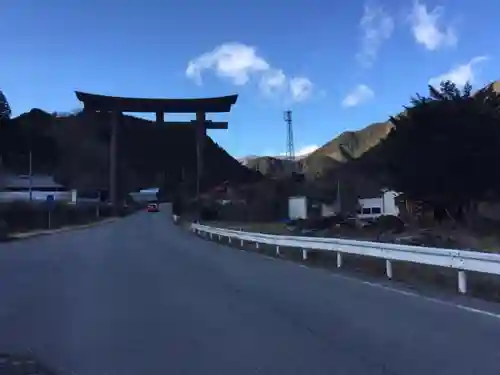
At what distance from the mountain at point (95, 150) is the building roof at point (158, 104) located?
33.8 feet

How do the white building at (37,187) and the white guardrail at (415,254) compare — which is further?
the white building at (37,187)

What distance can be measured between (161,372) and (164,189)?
145825 millimetres

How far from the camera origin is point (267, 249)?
92.9ft

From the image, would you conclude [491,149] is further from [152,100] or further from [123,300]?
[152,100]

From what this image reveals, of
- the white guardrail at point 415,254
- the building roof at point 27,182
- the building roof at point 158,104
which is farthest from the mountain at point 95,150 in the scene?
the white guardrail at point 415,254

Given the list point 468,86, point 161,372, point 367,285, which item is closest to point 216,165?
point 468,86

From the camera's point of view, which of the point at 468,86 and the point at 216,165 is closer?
the point at 468,86

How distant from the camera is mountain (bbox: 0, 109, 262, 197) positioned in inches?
4264

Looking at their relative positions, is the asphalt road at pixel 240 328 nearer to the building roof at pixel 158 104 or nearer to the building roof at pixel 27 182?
the building roof at pixel 158 104

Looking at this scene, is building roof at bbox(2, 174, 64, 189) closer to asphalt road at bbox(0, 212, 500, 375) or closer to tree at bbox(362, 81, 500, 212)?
tree at bbox(362, 81, 500, 212)

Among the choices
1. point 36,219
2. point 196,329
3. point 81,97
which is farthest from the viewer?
point 81,97

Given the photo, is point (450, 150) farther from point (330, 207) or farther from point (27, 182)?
point (27, 182)

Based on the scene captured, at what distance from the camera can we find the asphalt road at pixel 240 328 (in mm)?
6914

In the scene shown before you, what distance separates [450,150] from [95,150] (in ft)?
317
